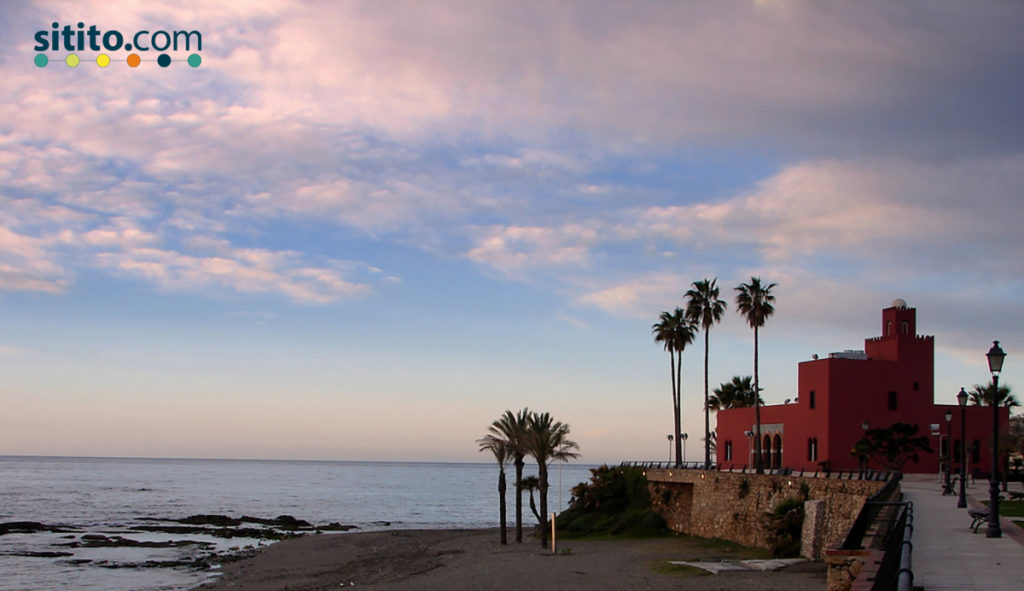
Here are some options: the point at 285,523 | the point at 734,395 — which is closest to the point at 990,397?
the point at 734,395

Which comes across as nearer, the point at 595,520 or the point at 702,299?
the point at 595,520

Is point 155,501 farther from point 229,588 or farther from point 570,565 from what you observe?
point 570,565

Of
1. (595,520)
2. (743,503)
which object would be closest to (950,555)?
(743,503)

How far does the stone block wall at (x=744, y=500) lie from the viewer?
29297 mm

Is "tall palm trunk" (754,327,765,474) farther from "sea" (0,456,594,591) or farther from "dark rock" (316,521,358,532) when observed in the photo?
"dark rock" (316,521,358,532)

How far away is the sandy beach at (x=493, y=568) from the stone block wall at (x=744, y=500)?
1.44 m

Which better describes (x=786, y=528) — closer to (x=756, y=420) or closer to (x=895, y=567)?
(x=895, y=567)

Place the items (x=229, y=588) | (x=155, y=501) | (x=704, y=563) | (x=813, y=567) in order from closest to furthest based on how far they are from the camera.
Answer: (x=813, y=567) → (x=704, y=563) → (x=229, y=588) → (x=155, y=501)

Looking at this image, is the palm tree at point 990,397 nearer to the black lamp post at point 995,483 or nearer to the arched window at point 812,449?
the arched window at point 812,449

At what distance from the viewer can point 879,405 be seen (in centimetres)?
5756

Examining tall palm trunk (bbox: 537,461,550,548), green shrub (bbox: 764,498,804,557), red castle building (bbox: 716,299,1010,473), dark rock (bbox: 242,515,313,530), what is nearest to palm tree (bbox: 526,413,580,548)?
tall palm trunk (bbox: 537,461,550,548)

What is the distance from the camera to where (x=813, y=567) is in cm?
2762

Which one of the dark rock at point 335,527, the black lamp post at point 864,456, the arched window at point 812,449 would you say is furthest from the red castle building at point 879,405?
the dark rock at point 335,527

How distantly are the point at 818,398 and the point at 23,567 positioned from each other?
155 feet
